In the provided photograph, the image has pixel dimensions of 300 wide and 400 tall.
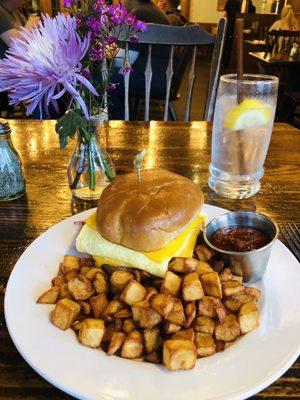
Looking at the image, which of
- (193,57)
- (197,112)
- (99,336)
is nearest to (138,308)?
(99,336)

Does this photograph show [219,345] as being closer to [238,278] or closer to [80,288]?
[238,278]

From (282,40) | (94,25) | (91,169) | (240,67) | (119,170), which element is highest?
(94,25)

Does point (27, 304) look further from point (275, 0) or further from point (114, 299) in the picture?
point (275, 0)

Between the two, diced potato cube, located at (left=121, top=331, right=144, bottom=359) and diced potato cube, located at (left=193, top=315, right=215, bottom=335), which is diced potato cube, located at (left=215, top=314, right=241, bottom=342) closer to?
diced potato cube, located at (left=193, top=315, right=215, bottom=335)

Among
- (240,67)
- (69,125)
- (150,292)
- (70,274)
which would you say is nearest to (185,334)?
(150,292)

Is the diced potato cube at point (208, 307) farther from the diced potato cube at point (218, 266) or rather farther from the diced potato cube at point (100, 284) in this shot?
the diced potato cube at point (100, 284)

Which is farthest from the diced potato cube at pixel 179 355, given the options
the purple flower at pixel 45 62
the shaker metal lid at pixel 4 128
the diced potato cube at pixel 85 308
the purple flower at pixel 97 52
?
the shaker metal lid at pixel 4 128
